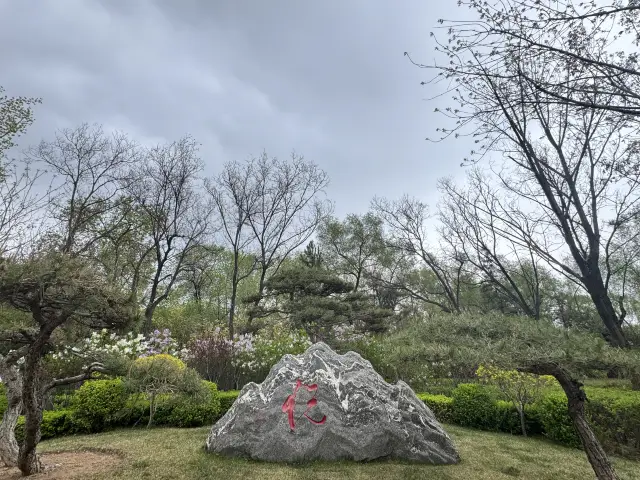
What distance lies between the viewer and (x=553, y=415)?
23.3 feet

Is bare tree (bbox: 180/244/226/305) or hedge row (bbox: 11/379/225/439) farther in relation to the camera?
bare tree (bbox: 180/244/226/305)

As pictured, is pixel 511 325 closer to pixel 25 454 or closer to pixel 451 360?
pixel 451 360

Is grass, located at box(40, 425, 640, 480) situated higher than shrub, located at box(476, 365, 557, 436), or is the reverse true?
shrub, located at box(476, 365, 557, 436)

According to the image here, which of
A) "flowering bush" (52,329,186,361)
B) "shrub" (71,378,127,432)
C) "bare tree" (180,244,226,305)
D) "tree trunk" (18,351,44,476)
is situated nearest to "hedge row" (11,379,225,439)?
"shrub" (71,378,127,432)

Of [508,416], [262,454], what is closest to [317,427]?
[262,454]

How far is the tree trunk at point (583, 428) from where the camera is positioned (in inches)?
147

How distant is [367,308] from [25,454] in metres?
10.9

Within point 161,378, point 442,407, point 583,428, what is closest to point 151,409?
point 161,378

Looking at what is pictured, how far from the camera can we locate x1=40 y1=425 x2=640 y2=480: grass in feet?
15.7

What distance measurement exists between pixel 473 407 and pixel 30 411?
8200 mm

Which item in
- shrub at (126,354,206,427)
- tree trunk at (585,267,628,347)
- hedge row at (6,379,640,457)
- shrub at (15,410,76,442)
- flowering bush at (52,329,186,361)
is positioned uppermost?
tree trunk at (585,267,628,347)

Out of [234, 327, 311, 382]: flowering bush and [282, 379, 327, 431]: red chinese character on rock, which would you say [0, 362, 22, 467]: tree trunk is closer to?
[282, 379, 327, 431]: red chinese character on rock

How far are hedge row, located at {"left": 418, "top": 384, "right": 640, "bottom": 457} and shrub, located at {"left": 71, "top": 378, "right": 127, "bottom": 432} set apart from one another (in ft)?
23.9

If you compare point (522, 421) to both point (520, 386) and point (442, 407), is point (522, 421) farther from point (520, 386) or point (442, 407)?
point (442, 407)
